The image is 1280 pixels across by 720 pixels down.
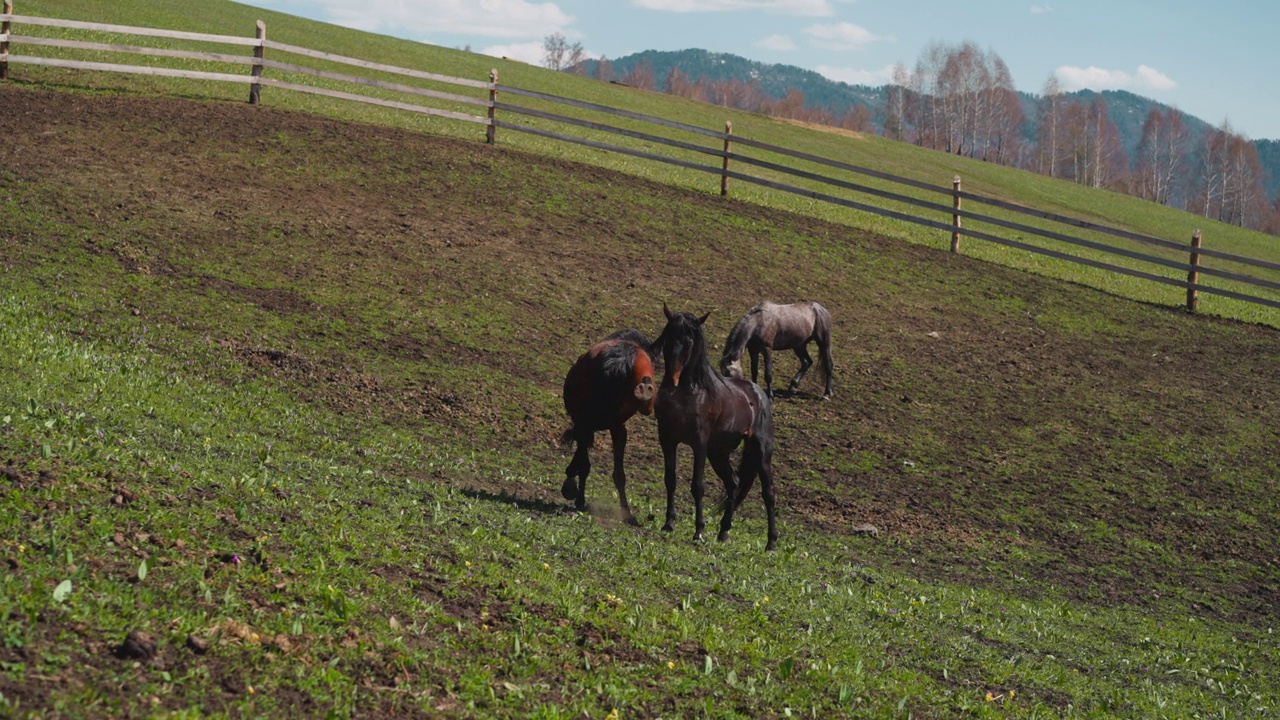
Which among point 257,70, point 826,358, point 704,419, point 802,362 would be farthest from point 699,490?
point 257,70

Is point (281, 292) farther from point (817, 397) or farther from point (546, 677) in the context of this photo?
point (546, 677)

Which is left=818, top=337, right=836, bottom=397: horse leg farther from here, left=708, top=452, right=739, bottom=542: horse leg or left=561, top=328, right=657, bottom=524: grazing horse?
left=561, top=328, right=657, bottom=524: grazing horse

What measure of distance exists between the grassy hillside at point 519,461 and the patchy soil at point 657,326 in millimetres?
90

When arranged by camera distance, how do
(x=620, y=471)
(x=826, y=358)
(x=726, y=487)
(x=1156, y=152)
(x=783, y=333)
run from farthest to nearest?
(x=1156, y=152)
(x=783, y=333)
(x=826, y=358)
(x=726, y=487)
(x=620, y=471)

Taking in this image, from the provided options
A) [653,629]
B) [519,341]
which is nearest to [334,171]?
[519,341]

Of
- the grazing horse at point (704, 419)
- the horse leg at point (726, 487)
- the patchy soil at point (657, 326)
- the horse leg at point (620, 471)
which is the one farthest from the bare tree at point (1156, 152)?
the horse leg at point (620, 471)

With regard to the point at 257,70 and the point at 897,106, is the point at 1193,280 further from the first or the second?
the point at 897,106

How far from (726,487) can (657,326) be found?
8810 millimetres

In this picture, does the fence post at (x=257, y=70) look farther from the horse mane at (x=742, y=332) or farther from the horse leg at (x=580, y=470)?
the horse leg at (x=580, y=470)

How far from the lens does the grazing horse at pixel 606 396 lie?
1071 centimetres

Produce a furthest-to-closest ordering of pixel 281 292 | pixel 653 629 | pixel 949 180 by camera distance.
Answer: pixel 949 180, pixel 281 292, pixel 653 629

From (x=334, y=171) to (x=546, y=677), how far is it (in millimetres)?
18944

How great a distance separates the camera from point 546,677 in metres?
6.18

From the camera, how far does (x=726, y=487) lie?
11.2m
